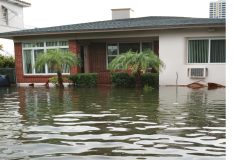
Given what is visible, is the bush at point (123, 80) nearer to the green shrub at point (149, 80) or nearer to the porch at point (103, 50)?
the green shrub at point (149, 80)

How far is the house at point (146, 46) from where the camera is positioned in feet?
53.1

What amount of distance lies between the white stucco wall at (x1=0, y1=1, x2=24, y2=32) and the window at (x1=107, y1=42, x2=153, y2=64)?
13.9 m

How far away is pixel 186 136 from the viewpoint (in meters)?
5.39

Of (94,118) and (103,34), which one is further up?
(103,34)

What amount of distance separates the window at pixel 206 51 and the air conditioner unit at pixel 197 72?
688mm

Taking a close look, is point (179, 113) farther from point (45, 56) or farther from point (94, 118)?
point (45, 56)

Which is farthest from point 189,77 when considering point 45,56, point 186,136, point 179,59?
point 186,136

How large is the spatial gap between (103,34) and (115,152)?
1438 cm

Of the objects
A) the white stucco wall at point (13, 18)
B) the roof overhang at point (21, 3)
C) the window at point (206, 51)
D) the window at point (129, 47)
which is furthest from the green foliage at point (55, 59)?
the roof overhang at point (21, 3)

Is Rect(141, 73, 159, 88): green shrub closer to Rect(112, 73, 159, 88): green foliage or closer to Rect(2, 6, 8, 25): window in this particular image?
Rect(112, 73, 159, 88): green foliage

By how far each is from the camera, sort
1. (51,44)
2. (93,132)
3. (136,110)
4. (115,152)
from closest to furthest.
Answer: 1. (115,152)
2. (93,132)
3. (136,110)
4. (51,44)

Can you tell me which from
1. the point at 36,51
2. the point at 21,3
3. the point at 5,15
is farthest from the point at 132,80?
the point at 21,3

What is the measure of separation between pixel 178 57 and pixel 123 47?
4.62 m

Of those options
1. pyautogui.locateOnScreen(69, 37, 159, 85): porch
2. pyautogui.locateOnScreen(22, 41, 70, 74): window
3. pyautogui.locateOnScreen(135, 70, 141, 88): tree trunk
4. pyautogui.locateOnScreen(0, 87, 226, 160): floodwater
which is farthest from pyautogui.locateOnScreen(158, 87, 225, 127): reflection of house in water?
pyautogui.locateOnScreen(22, 41, 70, 74): window
